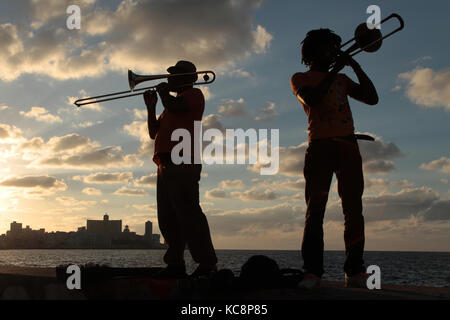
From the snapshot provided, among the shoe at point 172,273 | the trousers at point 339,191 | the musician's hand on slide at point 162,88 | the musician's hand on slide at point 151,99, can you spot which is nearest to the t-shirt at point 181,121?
the musician's hand on slide at point 162,88

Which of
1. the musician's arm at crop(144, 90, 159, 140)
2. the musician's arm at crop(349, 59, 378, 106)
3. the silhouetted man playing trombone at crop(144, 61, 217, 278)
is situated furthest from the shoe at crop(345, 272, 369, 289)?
the musician's arm at crop(144, 90, 159, 140)

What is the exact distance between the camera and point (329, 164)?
173 inches

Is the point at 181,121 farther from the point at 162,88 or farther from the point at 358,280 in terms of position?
the point at 358,280

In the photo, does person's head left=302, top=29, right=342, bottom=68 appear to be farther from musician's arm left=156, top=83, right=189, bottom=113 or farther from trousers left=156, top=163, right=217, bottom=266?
trousers left=156, top=163, right=217, bottom=266

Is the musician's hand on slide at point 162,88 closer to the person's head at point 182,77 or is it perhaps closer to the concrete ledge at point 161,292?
the person's head at point 182,77

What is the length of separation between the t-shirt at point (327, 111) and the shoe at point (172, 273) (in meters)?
1.86

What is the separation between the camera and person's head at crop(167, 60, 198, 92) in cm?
531

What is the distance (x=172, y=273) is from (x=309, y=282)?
1411 mm

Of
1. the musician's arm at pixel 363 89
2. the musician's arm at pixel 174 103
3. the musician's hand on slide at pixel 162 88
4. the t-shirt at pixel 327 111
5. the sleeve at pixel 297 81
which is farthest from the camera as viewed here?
the musician's hand on slide at pixel 162 88

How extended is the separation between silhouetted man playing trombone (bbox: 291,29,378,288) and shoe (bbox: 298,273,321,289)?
194 millimetres

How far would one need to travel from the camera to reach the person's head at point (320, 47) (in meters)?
4.61

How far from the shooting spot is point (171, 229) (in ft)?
16.3
